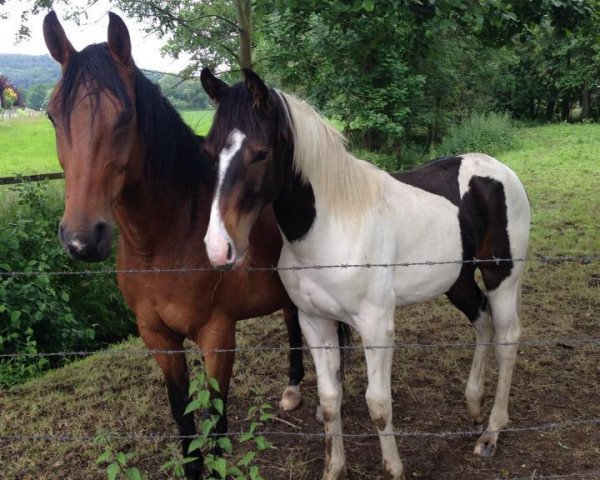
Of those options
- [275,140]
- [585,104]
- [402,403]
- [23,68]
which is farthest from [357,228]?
[585,104]

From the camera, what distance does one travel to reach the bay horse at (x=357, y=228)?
2.02 m

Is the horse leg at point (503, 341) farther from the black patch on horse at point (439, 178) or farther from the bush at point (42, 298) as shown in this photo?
the bush at point (42, 298)

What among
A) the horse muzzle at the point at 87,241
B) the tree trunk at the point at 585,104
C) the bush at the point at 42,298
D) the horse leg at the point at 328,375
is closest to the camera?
the horse muzzle at the point at 87,241

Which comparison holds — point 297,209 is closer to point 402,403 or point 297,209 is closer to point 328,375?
point 328,375

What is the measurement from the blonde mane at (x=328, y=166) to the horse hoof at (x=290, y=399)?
5.80ft

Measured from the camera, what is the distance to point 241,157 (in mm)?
1985

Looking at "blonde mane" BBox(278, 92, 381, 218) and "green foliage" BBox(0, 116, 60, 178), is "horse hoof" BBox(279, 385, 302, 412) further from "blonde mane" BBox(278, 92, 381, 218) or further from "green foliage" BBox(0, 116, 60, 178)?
"green foliage" BBox(0, 116, 60, 178)

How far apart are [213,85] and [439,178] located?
1424 millimetres

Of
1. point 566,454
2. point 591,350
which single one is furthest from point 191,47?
point 566,454

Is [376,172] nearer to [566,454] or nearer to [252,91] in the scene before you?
[252,91]

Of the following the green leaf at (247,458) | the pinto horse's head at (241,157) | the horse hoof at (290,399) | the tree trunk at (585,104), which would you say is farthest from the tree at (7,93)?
the tree trunk at (585,104)

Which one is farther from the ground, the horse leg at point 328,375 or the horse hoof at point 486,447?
the horse leg at point 328,375

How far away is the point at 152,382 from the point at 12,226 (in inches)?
90.6

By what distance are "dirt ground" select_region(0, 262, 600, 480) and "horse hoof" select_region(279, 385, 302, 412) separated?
56mm
